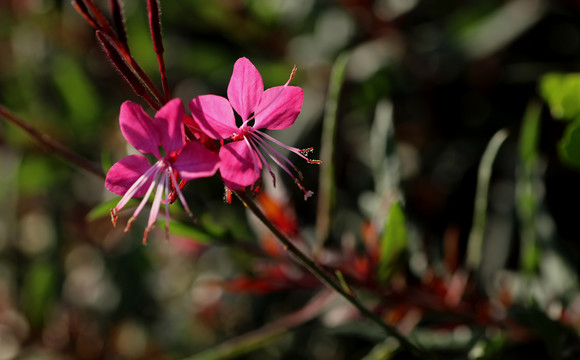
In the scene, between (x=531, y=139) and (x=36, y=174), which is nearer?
(x=531, y=139)

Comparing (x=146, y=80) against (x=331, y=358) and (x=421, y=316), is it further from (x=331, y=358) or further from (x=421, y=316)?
(x=331, y=358)

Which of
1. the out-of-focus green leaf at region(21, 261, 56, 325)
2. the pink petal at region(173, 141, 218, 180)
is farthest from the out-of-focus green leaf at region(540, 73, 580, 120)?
the out-of-focus green leaf at region(21, 261, 56, 325)

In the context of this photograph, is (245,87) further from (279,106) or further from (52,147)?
(52,147)

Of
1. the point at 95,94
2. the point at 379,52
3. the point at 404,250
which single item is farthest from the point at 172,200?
the point at 95,94

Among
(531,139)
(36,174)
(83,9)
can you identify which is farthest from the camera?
(36,174)

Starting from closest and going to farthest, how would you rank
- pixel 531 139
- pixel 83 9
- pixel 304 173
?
pixel 83 9
pixel 531 139
pixel 304 173

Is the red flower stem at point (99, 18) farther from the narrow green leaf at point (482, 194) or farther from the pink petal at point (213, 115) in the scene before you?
the narrow green leaf at point (482, 194)

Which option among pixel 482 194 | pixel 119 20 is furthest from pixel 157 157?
pixel 482 194

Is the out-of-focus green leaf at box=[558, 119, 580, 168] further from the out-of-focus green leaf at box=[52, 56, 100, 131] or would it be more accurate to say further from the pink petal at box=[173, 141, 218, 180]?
the out-of-focus green leaf at box=[52, 56, 100, 131]
